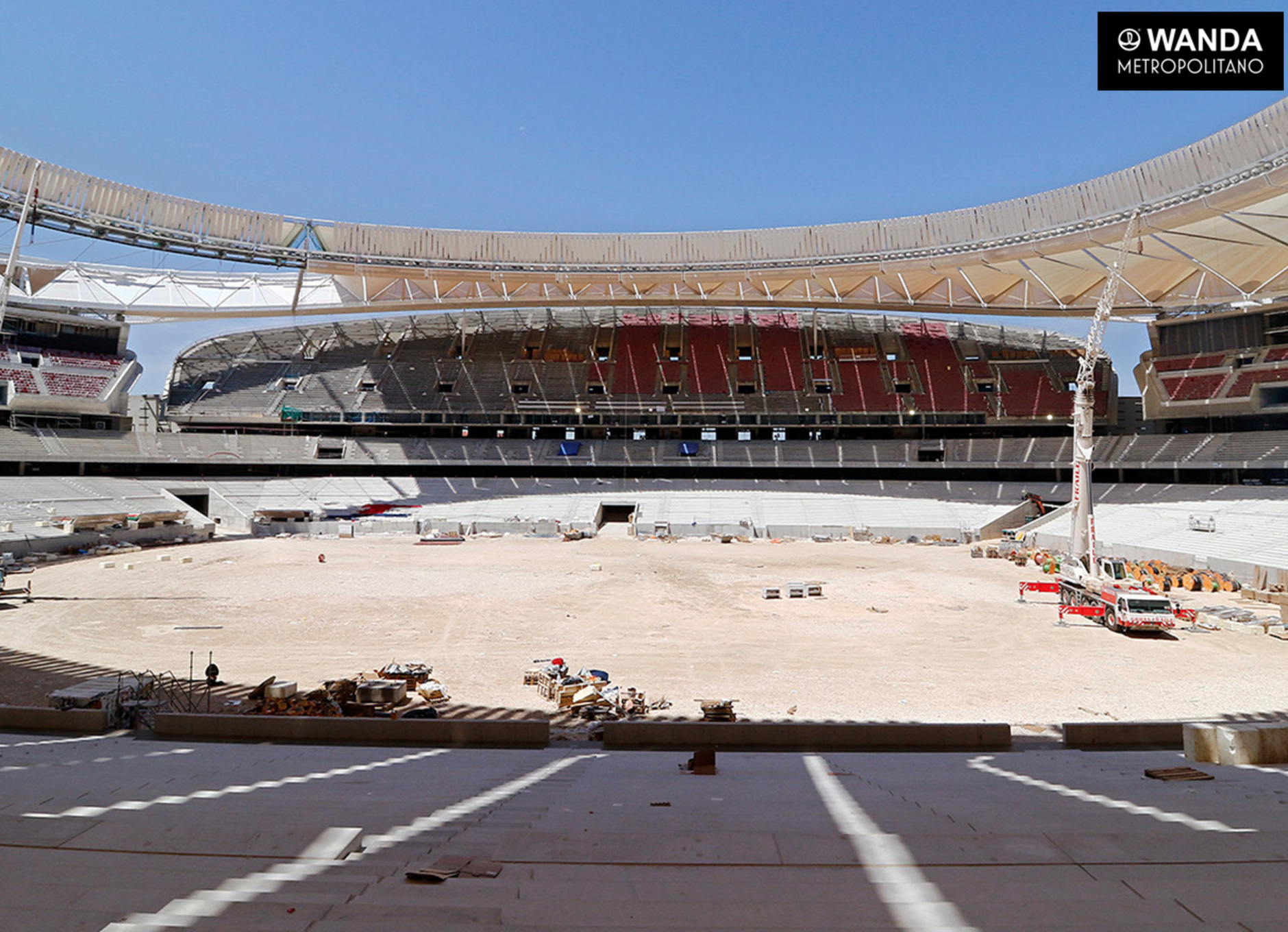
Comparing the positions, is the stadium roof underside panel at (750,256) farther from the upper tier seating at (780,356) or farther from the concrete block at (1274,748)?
the concrete block at (1274,748)

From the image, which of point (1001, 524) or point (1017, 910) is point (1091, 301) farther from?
point (1017, 910)

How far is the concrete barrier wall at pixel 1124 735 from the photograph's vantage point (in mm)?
8812

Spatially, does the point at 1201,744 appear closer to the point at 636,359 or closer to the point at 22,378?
the point at 636,359

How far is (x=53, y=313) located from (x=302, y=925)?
207ft

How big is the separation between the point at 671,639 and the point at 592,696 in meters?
5.59

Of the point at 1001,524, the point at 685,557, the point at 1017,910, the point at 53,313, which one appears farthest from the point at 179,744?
the point at 53,313

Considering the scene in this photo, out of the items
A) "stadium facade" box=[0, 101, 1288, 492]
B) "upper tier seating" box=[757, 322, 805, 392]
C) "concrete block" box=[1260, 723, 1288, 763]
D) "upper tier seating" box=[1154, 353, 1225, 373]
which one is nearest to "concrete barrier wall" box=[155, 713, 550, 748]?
"concrete block" box=[1260, 723, 1288, 763]

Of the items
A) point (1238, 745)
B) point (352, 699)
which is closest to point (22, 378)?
point (352, 699)

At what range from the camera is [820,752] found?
9.02 meters

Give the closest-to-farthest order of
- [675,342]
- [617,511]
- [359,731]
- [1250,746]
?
[1250,746] < [359,731] < [617,511] < [675,342]

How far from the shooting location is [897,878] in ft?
12.3

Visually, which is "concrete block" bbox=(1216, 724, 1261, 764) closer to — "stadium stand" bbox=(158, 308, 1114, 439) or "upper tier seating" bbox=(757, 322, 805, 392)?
"stadium stand" bbox=(158, 308, 1114, 439)

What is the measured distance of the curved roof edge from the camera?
92.5 feet

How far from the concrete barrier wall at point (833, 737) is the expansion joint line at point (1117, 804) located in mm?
1514
